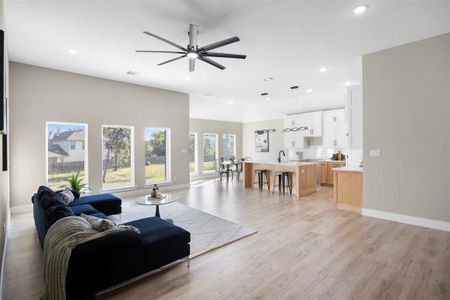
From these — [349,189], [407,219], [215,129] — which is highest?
[215,129]

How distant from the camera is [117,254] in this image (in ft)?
7.13

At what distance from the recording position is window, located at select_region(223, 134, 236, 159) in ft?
37.3

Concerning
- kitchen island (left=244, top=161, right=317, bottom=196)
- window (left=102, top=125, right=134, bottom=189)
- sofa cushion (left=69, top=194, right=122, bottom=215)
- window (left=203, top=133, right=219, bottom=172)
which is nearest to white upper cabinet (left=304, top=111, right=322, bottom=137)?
kitchen island (left=244, top=161, right=317, bottom=196)

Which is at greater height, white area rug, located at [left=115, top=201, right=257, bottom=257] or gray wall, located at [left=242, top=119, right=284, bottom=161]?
gray wall, located at [left=242, top=119, right=284, bottom=161]

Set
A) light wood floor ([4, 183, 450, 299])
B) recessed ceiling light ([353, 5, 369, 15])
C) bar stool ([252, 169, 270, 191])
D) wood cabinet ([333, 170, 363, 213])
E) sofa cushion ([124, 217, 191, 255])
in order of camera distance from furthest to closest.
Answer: bar stool ([252, 169, 270, 191]), wood cabinet ([333, 170, 363, 213]), recessed ceiling light ([353, 5, 369, 15]), sofa cushion ([124, 217, 191, 255]), light wood floor ([4, 183, 450, 299])

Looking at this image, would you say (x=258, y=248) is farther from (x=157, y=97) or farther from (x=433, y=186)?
(x=157, y=97)

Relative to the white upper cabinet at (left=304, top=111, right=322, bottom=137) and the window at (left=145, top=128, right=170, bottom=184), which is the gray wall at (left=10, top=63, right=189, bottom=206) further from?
the white upper cabinet at (left=304, top=111, right=322, bottom=137)

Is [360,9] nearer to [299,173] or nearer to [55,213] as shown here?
[299,173]

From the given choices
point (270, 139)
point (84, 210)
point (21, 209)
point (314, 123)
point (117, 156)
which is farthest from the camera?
point (270, 139)

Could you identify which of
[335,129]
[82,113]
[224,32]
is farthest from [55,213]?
[335,129]

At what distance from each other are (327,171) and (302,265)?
603 centimetres

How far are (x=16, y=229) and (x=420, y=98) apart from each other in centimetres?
731

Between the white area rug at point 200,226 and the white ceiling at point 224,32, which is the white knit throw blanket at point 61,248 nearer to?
the white area rug at point 200,226

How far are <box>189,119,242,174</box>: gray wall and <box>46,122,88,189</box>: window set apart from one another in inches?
185
